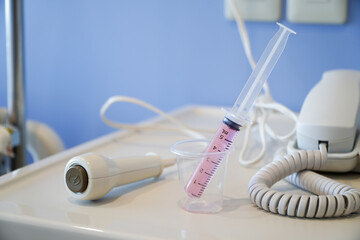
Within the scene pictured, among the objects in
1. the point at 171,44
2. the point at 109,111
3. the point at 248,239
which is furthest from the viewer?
the point at 109,111

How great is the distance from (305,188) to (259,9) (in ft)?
1.70

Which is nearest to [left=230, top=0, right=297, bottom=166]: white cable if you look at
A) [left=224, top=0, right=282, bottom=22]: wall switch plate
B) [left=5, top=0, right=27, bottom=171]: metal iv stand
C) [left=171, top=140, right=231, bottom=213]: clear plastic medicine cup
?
[left=224, top=0, right=282, bottom=22]: wall switch plate

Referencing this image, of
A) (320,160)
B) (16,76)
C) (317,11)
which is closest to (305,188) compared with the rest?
(320,160)

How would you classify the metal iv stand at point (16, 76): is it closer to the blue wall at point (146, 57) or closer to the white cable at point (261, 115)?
the blue wall at point (146, 57)

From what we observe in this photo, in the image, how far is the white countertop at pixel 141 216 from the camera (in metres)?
0.49

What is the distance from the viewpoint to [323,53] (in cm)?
102

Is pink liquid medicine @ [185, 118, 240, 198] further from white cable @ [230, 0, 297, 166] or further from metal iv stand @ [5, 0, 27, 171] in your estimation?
metal iv stand @ [5, 0, 27, 171]

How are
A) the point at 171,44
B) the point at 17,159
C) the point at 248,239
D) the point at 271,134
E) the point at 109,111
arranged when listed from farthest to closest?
the point at 109,111
the point at 171,44
the point at 17,159
the point at 271,134
the point at 248,239

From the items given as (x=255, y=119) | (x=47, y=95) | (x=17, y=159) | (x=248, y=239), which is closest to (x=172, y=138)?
(x=255, y=119)

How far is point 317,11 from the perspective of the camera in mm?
982

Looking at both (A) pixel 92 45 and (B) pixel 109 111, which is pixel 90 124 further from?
(A) pixel 92 45

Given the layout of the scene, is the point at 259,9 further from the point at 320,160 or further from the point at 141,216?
the point at 141,216

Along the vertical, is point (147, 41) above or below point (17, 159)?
above

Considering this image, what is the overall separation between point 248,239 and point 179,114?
1.95ft
